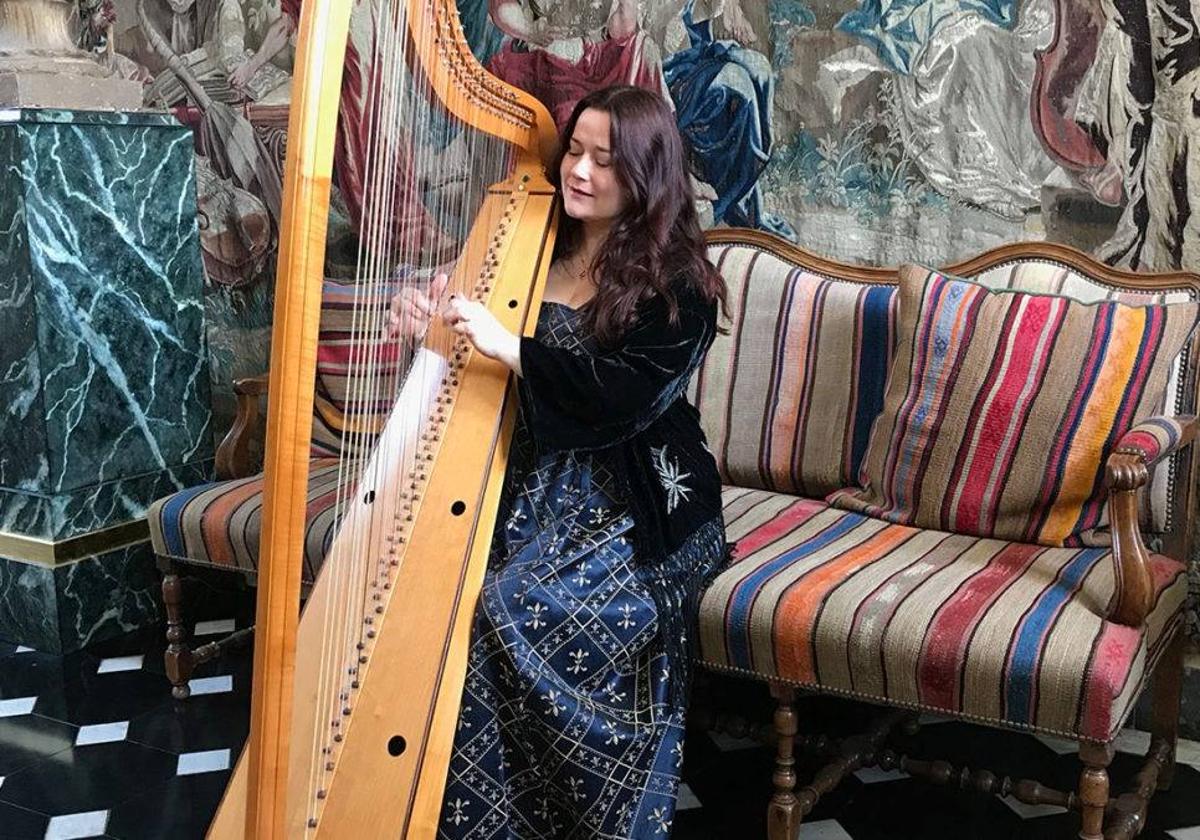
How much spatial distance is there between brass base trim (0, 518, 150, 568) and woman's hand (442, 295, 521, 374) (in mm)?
1913

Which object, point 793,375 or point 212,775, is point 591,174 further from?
point 212,775

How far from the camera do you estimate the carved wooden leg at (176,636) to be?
3.25 meters

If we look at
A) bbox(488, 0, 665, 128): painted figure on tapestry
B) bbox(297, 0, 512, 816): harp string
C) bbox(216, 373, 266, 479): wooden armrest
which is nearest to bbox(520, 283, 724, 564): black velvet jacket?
bbox(297, 0, 512, 816): harp string

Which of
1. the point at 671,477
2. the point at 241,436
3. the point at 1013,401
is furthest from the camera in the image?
the point at 241,436

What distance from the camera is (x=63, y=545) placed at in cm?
364

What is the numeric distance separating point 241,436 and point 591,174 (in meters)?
1.54

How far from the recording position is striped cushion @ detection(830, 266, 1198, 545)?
2584 mm

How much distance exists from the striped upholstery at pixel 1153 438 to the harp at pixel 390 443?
114cm

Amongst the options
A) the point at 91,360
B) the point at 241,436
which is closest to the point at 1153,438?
the point at 241,436

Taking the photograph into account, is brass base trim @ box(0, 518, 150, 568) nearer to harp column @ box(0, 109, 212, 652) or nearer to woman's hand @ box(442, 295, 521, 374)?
harp column @ box(0, 109, 212, 652)

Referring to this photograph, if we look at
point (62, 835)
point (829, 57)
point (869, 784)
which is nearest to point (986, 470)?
point (869, 784)

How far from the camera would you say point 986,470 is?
2662mm

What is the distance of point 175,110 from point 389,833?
10.5 ft

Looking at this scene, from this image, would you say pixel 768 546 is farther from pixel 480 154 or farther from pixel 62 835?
pixel 62 835
